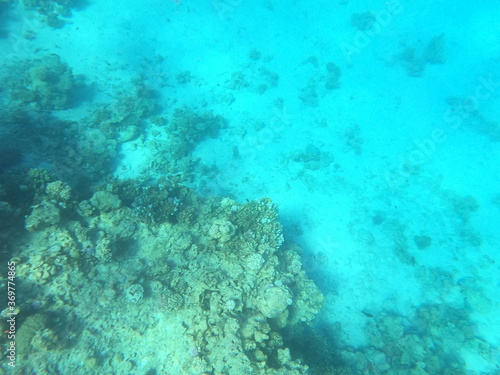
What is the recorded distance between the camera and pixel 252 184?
14430mm

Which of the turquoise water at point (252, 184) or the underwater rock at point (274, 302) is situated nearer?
the turquoise water at point (252, 184)

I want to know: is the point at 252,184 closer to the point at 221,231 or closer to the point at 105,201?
the point at 221,231

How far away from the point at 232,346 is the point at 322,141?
1518 cm

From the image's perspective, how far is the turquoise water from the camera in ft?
21.3

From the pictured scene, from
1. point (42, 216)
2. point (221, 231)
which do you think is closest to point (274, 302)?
point (221, 231)

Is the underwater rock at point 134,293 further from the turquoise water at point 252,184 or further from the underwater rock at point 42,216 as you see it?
the underwater rock at point 42,216

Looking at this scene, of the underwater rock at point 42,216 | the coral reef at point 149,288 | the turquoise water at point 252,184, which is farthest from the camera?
the turquoise water at point 252,184

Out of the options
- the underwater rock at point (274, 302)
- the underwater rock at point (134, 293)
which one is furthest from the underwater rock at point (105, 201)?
the underwater rock at point (274, 302)

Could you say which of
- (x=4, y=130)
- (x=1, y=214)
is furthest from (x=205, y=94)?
(x=1, y=214)

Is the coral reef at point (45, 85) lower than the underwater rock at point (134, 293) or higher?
lower

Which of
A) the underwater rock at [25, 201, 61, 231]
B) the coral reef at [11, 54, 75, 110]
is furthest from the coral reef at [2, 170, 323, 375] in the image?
the coral reef at [11, 54, 75, 110]

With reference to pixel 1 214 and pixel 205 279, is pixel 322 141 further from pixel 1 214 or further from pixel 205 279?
pixel 1 214

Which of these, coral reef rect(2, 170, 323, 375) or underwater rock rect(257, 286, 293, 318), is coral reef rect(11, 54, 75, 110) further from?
underwater rock rect(257, 286, 293, 318)

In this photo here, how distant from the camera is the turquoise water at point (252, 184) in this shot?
6.50m
